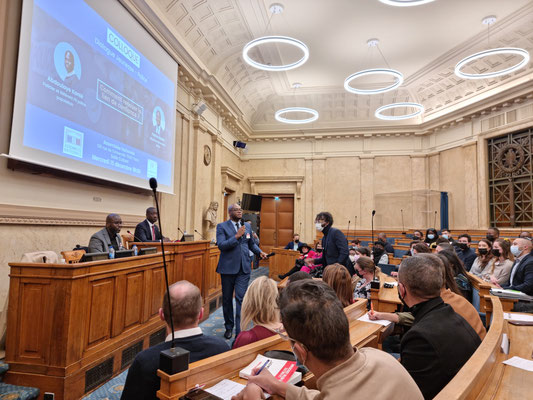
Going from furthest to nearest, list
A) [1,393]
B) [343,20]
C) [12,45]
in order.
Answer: [343,20]
[12,45]
[1,393]

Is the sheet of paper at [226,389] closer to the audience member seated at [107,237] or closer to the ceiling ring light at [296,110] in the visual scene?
the audience member seated at [107,237]

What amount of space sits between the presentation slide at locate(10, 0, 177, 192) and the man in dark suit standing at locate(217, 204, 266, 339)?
6.05 ft

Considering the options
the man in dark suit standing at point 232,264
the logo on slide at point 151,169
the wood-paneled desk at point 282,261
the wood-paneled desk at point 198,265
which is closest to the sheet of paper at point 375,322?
the man in dark suit standing at point 232,264

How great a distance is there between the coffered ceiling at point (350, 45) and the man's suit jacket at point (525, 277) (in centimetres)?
577

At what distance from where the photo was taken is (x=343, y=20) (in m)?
7.20

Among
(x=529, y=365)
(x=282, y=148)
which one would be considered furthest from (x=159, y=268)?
(x=282, y=148)

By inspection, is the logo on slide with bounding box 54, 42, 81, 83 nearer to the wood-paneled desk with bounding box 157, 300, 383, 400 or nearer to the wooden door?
the wood-paneled desk with bounding box 157, 300, 383, 400

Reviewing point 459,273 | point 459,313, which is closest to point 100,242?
point 459,313

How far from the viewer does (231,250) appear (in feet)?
12.2

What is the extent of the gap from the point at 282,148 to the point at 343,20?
16.9 feet

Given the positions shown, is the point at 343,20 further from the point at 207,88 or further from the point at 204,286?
the point at 204,286

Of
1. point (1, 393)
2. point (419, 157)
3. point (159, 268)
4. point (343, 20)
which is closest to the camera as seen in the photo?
point (1, 393)

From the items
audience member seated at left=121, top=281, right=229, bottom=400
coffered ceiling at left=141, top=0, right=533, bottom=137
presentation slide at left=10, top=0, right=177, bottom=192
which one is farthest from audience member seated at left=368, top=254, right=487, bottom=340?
coffered ceiling at left=141, top=0, right=533, bottom=137

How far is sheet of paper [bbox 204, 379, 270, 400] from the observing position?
1.03 meters
